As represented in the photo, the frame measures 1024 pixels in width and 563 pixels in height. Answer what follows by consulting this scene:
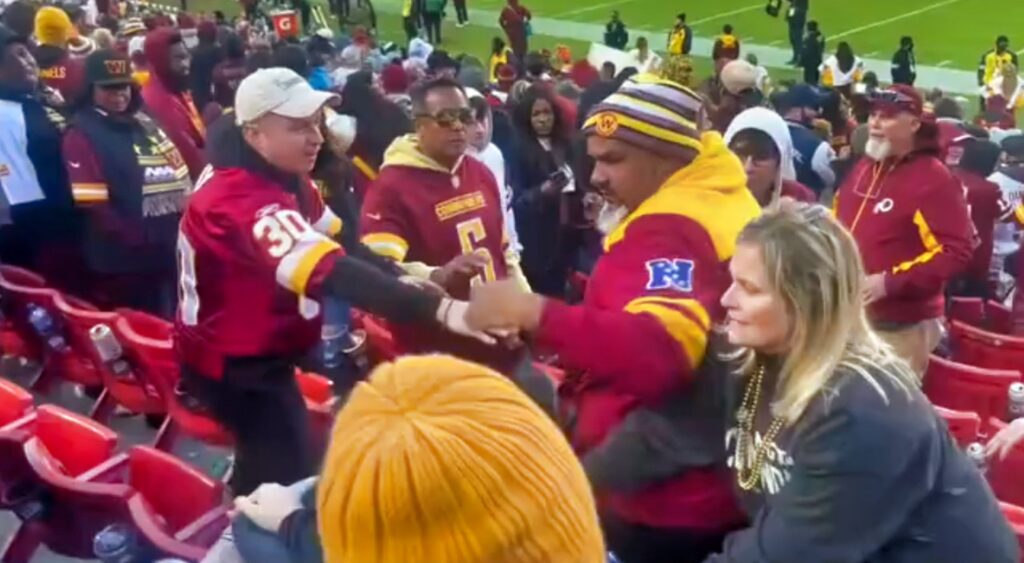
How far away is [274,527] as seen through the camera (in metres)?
2.21

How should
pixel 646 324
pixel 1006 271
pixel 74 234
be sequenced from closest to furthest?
pixel 646 324 < pixel 74 234 < pixel 1006 271

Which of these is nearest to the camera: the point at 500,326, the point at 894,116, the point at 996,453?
the point at 500,326

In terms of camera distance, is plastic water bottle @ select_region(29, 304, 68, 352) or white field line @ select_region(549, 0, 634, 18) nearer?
plastic water bottle @ select_region(29, 304, 68, 352)

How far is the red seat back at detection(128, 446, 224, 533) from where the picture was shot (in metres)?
3.61

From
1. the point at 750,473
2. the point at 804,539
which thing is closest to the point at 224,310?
the point at 750,473

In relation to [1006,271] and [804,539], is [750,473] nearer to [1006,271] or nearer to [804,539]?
[804,539]

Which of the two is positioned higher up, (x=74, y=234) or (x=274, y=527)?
(x=274, y=527)

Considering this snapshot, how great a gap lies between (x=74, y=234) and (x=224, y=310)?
2.68 meters

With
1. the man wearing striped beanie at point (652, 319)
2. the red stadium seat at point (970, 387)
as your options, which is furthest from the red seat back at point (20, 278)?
the red stadium seat at point (970, 387)

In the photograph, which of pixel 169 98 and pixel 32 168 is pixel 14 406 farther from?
pixel 169 98

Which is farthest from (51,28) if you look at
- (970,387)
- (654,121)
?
(654,121)

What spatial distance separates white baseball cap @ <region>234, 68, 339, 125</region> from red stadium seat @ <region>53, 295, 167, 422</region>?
64.7 inches

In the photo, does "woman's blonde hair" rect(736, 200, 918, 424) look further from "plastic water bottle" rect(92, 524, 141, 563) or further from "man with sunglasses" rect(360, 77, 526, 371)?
"man with sunglasses" rect(360, 77, 526, 371)

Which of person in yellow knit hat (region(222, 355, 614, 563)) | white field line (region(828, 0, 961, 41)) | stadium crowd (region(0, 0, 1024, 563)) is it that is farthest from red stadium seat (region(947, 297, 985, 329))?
white field line (region(828, 0, 961, 41))
